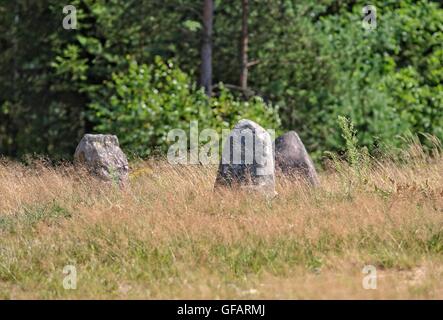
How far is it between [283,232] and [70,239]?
2.45 meters

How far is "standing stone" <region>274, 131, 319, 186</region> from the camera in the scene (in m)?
13.5

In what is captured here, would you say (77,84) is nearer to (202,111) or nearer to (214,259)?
(202,111)

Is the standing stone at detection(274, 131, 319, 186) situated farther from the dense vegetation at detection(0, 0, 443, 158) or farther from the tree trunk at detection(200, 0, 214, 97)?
the tree trunk at detection(200, 0, 214, 97)

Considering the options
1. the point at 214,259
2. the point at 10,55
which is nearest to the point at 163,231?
the point at 214,259

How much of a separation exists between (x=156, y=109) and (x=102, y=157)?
19.1 feet

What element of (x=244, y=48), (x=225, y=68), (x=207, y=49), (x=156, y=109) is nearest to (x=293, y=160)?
(x=156, y=109)

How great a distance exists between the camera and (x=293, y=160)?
13695 millimetres

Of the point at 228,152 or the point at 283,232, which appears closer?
the point at 283,232

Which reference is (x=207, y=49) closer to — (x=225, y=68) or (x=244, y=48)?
(x=244, y=48)

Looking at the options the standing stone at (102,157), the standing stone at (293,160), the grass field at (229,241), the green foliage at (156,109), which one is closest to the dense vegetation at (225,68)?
the green foliage at (156,109)

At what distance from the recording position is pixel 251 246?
10.3m

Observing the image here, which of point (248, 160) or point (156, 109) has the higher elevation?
point (156, 109)

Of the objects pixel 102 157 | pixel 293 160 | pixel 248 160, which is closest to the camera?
pixel 248 160

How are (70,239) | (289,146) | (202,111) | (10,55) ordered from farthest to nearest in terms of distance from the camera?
(10,55) < (202,111) < (289,146) < (70,239)
